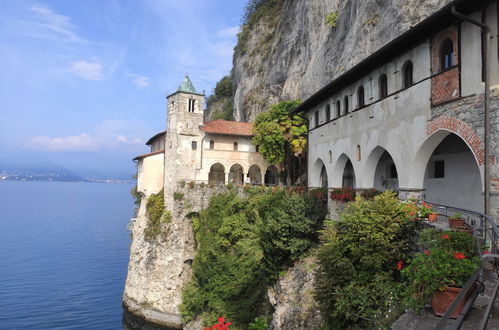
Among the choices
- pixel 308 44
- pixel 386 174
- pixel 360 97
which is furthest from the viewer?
pixel 308 44

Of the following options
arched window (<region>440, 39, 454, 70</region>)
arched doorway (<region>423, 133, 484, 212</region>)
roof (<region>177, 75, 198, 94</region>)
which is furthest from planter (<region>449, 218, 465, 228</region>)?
roof (<region>177, 75, 198, 94</region>)

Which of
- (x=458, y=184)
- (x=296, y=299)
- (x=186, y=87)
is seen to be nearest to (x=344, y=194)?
(x=458, y=184)

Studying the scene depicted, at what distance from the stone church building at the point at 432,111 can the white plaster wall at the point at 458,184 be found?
4 cm

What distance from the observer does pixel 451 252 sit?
7762mm

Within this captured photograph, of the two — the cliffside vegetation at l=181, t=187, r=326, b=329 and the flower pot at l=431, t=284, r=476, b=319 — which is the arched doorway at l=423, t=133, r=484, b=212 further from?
the flower pot at l=431, t=284, r=476, b=319

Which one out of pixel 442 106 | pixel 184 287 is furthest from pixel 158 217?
pixel 442 106

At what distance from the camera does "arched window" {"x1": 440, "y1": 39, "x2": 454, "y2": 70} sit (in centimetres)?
1232

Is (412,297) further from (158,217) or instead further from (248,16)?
(248,16)

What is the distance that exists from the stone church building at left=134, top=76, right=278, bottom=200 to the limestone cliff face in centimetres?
921

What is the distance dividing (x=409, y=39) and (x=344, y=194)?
813cm

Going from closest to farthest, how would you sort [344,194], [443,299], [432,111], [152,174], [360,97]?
[443,299] → [432,111] → [344,194] → [360,97] → [152,174]

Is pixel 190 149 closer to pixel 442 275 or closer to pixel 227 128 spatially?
pixel 227 128

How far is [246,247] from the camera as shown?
73.6ft

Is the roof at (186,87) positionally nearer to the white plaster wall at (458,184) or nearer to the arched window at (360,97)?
the arched window at (360,97)
